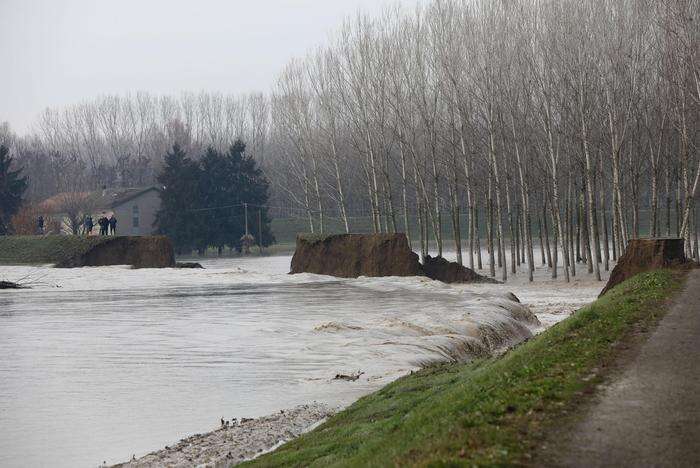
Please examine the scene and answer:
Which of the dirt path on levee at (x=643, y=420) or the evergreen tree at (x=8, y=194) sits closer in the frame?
the dirt path on levee at (x=643, y=420)

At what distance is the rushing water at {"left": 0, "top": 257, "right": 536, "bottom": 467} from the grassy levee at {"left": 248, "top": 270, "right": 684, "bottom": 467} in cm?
221

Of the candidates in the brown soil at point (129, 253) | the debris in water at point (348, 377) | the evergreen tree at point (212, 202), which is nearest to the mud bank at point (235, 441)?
the debris in water at point (348, 377)

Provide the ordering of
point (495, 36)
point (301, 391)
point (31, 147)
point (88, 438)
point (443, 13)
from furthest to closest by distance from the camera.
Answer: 1. point (31, 147)
2. point (443, 13)
3. point (495, 36)
4. point (301, 391)
5. point (88, 438)

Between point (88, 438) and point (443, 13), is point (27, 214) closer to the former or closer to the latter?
point (443, 13)

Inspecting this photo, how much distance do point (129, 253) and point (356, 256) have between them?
16.6 metres

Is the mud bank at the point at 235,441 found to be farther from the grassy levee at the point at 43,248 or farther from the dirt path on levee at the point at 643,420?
the grassy levee at the point at 43,248

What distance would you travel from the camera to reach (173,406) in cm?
1514

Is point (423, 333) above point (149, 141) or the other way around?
the other way around

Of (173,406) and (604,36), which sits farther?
(604,36)

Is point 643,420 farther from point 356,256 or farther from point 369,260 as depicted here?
point 356,256

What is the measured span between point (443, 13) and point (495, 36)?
473cm

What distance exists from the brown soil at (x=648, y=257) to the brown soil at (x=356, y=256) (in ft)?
72.5

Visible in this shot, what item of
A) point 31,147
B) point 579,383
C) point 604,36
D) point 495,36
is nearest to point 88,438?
point 579,383

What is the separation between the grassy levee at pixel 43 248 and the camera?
60.4 metres
